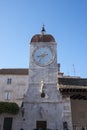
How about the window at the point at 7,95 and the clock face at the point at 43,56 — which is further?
the window at the point at 7,95

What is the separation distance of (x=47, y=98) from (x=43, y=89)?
91 centimetres

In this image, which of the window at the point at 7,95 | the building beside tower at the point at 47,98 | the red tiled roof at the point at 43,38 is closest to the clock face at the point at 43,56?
the building beside tower at the point at 47,98

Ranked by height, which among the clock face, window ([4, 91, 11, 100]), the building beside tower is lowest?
the building beside tower

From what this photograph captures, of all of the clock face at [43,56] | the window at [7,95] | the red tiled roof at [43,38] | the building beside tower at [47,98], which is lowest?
the building beside tower at [47,98]

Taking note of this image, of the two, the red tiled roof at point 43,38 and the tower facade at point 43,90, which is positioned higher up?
the red tiled roof at point 43,38

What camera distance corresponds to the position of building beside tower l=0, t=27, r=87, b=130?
18375 millimetres

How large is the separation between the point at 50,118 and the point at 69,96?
2572 mm

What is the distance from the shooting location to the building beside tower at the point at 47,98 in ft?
60.3

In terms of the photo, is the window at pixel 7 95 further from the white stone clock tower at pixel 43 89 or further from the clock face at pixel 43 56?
the clock face at pixel 43 56

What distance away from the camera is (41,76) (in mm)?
20203

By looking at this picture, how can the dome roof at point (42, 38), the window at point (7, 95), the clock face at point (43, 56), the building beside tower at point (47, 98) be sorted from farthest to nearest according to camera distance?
1. the window at point (7, 95)
2. the dome roof at point (42, 38)
3. the clock face at point (43, 56)
4. the building beside tower at point (47, 98)

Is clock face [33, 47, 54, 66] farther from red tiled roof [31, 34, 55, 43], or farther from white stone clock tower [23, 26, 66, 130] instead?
red tiled roof [31, 34, 55, 43]

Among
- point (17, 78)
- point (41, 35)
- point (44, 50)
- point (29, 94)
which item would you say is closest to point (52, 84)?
point (29, 94)

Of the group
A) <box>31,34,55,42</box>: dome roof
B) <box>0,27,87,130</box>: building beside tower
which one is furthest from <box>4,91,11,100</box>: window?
<box>31,34,55,42</box>: dome roof
